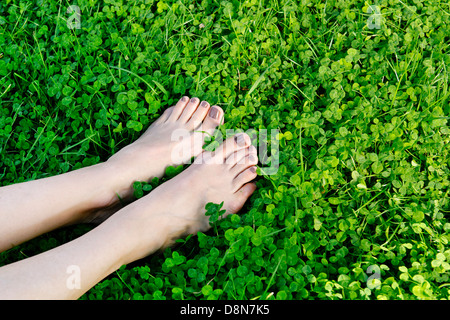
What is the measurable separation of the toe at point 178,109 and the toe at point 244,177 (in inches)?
21.9

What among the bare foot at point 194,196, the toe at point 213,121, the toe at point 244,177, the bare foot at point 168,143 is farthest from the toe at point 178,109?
the toe at point 244,177

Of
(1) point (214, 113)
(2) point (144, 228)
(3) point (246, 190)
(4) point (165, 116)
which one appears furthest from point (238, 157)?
(2) point (144, 228)

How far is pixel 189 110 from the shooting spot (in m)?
2.70

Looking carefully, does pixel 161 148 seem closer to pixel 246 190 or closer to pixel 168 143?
pixel 168 143

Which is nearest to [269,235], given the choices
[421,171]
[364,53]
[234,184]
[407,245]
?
[234,184]

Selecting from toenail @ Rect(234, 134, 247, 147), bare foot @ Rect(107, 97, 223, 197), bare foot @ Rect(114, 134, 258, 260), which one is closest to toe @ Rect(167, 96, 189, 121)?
bare foot @ Rect(107, 97, 223, 197)

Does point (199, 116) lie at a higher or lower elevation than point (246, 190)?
higher

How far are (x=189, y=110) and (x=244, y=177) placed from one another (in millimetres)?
568

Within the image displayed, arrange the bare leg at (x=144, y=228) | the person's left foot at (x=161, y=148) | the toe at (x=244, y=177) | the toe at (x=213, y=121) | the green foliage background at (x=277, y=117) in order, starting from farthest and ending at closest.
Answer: the toe at (x=213, y=121) → the toe at (x=244, y=177) → the person's left foot at (x=161, y=148) → the green foliage background at (x=277, y=117) → the bare leg at (x=144, y=228)

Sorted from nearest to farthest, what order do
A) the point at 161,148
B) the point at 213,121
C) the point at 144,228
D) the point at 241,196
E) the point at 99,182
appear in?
1. the point at 144,228
2. the point at 99,182
3. the point at 241,196
4. the point at 161,148
5. the point at 213,121

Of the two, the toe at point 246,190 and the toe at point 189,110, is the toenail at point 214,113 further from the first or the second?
the toe at point 246,190

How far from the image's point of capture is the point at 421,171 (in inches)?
96.3

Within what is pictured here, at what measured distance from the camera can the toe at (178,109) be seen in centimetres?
270

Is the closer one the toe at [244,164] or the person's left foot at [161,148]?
the person's left foot at [161,148]
